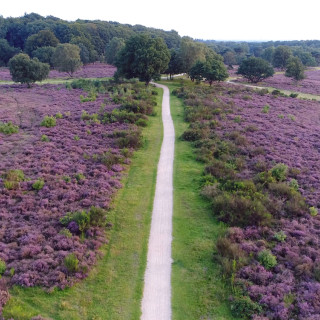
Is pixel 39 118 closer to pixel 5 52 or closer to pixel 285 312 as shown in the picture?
pixel 285 312

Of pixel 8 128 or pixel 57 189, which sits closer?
pixel 57 189

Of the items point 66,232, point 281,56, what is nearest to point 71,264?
point 66,232

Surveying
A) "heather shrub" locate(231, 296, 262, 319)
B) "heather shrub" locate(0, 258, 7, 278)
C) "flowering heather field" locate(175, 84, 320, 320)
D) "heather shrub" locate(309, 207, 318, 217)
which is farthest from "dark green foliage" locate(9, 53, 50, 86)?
"heather shrub" locate(231, 296, 262, 319)

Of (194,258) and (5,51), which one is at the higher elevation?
(5,51)

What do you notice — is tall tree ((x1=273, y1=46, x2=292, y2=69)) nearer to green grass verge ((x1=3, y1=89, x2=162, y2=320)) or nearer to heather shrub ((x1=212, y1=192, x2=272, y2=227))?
heather shrub ((x1=212, y1=192, x2=272, y2=227))

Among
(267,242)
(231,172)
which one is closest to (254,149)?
(231,172)

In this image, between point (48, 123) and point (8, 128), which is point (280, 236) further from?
point (8, 128)
